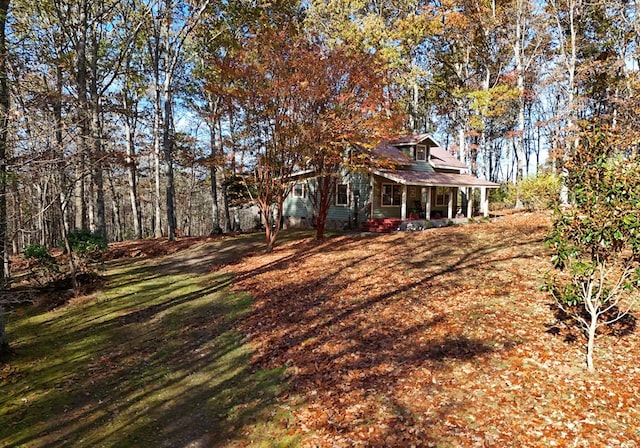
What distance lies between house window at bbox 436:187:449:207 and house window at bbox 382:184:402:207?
4.53 m

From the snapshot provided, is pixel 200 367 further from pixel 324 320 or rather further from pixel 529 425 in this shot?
pixel 529 425

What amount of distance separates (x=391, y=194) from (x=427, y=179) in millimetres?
2421

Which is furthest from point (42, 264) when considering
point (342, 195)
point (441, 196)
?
point (441, 196)

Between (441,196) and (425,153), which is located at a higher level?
(425,153)

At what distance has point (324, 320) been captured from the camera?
28.5 ft

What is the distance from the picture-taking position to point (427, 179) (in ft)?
73.3

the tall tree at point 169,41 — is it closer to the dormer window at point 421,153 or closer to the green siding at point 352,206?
the green siding at point 352,206

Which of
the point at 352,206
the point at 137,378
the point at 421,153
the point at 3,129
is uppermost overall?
the point at 421,153

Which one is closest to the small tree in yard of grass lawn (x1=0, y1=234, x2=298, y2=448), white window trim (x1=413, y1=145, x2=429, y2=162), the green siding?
grass lawn (x1=0, y1=234, x2=298, y2=448)

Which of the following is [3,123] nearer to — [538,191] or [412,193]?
[538,191]

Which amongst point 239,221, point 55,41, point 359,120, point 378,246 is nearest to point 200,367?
point 378,246

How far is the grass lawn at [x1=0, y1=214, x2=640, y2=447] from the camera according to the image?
4934 mm

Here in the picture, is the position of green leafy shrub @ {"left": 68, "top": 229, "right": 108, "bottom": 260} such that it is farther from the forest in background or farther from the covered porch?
the covered porch

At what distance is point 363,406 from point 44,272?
12.2m
